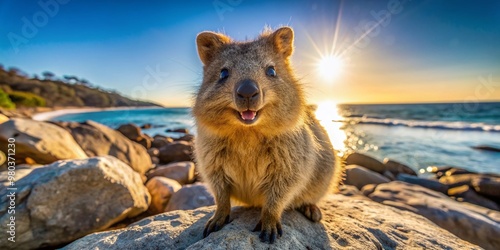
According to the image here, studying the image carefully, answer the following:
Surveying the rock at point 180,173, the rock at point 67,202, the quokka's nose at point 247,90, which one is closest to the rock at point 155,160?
the rock at point 180,173

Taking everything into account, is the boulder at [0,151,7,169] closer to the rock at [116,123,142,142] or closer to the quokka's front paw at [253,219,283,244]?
the quokka's front paw at [253,219,283,244]

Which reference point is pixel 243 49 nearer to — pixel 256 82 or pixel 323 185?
pixel 256 82

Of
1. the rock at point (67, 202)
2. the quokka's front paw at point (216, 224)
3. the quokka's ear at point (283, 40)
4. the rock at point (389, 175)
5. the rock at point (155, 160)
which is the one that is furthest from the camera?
the rock at point (155, 160)

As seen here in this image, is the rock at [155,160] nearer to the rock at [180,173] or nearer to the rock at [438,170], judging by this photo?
the rock at [180,173]

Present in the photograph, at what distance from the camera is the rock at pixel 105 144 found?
8945mm

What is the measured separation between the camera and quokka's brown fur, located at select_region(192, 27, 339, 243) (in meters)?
2.66

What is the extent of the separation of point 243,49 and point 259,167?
1.40 m

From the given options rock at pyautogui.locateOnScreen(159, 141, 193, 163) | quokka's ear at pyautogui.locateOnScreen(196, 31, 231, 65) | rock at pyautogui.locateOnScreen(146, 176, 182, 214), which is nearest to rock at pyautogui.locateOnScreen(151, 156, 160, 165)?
rock at pyautogui.locateOnScreen(159, 141, 193, 163)

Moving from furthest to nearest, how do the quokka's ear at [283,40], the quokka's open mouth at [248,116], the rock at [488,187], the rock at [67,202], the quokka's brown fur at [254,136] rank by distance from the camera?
1. the rock at [488,187]
2. the rock at [67,202]
3. the quokka's ear at [283,40]
4. the quokka's brown fur at [254,136]
5. the quokka's open mouth at [248,116]

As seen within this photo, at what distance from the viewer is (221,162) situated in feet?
9.64

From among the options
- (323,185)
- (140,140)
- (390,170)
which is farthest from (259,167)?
(140,140)

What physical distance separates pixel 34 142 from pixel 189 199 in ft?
13.1

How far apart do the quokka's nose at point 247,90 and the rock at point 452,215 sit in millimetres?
5330

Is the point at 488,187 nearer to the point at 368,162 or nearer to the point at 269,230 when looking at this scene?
the point at 368,162
